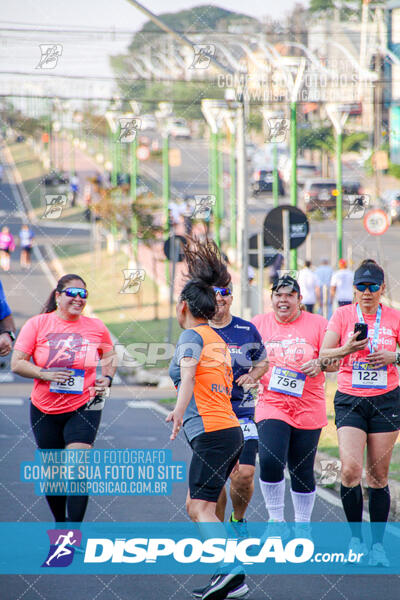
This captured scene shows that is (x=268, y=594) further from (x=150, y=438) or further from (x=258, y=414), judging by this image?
(x=150, y=438)

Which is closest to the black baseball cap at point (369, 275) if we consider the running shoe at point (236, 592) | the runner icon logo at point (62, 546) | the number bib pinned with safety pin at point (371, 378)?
the number bib pinned with safety pin at point (371, 378)

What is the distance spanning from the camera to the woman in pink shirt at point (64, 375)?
6.22 meters

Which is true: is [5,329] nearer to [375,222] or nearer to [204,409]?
[204,409]

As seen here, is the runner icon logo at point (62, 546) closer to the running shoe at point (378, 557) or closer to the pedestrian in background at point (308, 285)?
the running shoe at point (378, 557)

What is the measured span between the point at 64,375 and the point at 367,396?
194 centimetres

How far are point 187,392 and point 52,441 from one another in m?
1.49

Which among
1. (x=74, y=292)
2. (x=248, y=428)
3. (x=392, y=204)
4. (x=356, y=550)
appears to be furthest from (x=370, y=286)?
(x=392, y=204)

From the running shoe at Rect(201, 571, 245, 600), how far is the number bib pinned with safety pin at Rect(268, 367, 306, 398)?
1616mm

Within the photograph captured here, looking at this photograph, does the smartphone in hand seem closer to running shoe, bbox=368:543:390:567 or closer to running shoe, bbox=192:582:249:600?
running shoe, bbox=368:543:390:567

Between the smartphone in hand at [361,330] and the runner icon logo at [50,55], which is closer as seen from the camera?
the smartphone in hand at [361,330]

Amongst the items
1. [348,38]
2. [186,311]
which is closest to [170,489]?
[186,311]

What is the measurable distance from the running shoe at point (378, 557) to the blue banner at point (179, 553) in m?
0.02

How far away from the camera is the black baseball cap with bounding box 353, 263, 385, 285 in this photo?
6.14 meters

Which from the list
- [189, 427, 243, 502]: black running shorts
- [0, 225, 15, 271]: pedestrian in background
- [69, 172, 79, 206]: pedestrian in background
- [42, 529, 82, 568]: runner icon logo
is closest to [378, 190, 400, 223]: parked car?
[69, 172, 79, 206]: pedestrian in background
